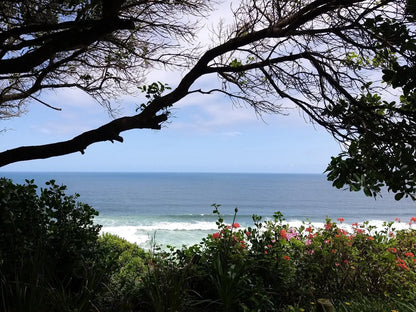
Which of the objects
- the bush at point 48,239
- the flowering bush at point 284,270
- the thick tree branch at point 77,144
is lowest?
the flowering bush at point 284,270

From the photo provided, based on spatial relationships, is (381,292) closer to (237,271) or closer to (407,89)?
(237,271)

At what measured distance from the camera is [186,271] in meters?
3.44

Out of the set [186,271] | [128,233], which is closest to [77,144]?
[186,271]

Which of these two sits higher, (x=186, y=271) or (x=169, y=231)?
(x=186, y=271)

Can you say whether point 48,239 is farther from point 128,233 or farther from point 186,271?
point 128,233

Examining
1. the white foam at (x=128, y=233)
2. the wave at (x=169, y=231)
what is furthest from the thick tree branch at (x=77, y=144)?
the white foam at (x=128, y=233)

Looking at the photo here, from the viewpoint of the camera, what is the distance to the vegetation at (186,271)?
300 centimetres

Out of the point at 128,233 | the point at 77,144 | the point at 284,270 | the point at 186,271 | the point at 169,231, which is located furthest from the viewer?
the point at 169,231

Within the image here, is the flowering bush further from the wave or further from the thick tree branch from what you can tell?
the wave

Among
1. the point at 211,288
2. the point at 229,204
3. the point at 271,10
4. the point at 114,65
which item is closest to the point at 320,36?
the point at 271,10

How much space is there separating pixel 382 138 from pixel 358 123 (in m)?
0.35

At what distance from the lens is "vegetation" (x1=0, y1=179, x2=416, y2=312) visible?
3.00 metres

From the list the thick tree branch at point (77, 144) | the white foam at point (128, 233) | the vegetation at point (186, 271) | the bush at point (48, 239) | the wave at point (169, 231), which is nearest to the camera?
the vegetation at point (186, 271)

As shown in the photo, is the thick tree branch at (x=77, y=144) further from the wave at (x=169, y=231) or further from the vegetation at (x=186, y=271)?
the wave at (x=169, y=231)
